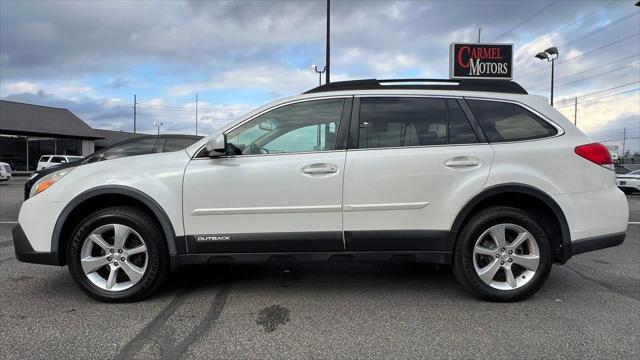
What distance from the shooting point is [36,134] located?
1468 inches

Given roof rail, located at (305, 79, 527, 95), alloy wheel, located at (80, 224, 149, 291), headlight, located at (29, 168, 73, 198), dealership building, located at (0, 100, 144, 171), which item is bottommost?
alloy wheel, located at (80, 224, 149, 291)

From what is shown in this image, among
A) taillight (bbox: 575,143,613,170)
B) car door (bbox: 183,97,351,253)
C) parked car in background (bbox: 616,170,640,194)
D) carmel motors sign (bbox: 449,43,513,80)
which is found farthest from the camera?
parked car in background (bbox: 616,170,640,194)

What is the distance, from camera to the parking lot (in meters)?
3.32

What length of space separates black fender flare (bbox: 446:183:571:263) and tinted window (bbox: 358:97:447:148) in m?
0.57

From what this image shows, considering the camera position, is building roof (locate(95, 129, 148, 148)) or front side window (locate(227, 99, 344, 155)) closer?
front side window (locate(227, 99, 344, 155))

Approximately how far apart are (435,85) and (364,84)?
2.16ft

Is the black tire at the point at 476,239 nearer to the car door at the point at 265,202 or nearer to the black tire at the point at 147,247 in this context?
the car door at the point at 265,202

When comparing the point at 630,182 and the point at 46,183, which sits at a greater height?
the point at 46,183

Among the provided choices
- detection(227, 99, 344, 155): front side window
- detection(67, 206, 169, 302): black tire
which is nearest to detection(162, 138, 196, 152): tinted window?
detection(67, 206, 169, 302): black tire

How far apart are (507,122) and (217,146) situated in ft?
8.45

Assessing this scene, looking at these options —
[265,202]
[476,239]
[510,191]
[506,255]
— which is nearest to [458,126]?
[510,191]

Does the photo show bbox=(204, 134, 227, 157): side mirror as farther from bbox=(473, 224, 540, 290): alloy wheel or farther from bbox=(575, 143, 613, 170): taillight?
bbox=(575, 143, 613, 170): taillight

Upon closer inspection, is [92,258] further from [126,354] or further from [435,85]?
[435,85]

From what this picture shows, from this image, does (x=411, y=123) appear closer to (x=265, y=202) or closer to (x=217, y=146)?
(x=265, y=202)
